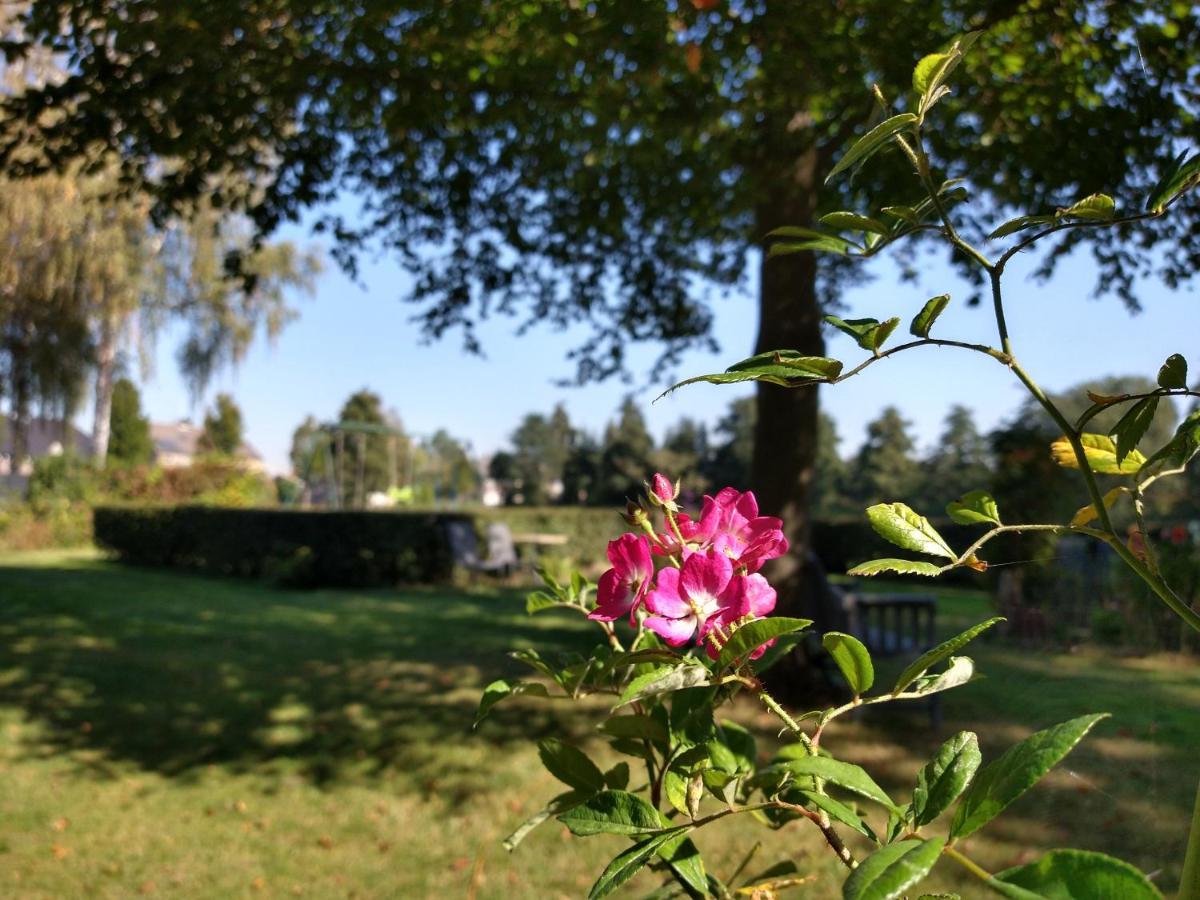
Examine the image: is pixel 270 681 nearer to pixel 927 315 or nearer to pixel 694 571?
pixel 694 571

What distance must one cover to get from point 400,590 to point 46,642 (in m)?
5.27

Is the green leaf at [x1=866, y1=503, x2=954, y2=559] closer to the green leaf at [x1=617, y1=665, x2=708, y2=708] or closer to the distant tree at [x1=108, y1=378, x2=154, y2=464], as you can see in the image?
the green leaf at [x1=617, y1=665, x2=708, y2=708]

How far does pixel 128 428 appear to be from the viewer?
3378cm

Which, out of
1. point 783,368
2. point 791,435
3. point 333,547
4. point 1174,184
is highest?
point 791,435

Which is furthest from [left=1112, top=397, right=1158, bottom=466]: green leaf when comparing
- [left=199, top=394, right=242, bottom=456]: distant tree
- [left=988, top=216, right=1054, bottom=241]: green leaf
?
[left=199, top=394, right=242, bottom=456]: distant tree

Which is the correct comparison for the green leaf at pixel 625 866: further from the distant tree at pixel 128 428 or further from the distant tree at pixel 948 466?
the distant tree at pixel 128 428

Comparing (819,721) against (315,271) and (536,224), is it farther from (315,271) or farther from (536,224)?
(315,271)

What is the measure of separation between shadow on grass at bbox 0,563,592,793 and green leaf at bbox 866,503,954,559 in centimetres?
387

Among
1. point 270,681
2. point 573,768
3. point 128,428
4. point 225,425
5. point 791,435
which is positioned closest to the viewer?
point 573,768

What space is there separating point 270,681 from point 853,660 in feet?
20.9

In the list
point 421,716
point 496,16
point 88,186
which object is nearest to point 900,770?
point 421,716

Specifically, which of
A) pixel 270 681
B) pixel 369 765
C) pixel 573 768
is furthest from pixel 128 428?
pixel 573 768

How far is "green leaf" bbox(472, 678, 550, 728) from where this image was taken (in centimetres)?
71

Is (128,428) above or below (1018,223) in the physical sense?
above
